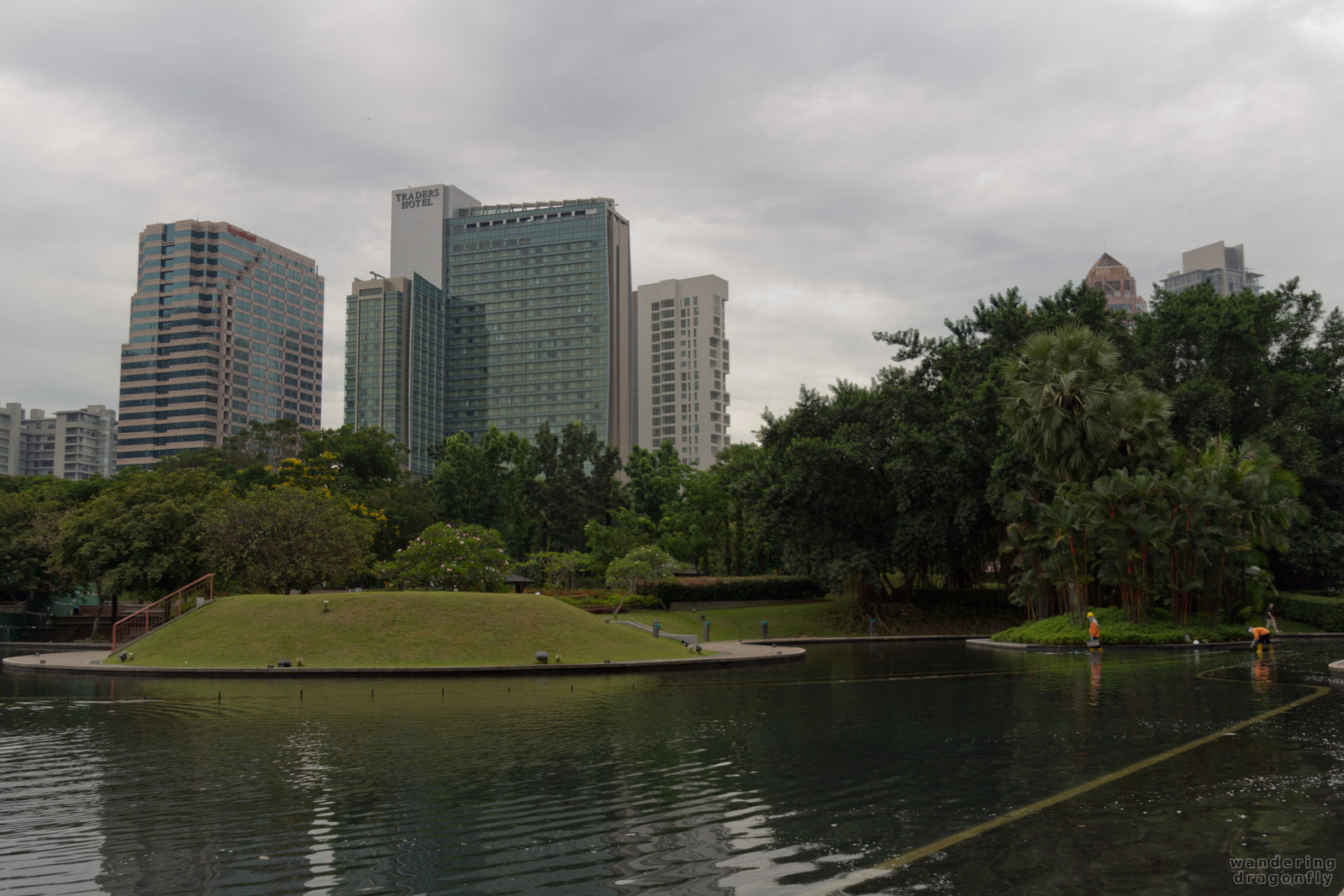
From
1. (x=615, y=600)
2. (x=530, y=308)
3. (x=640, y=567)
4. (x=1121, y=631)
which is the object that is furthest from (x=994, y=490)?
(x=530, y=308)

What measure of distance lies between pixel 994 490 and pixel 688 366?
135496 millimetres

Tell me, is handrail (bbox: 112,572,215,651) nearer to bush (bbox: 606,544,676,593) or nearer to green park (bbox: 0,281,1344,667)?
green park (bbox: 0,281,1344,667)

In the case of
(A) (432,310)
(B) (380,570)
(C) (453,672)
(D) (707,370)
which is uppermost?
(A) (432,310)

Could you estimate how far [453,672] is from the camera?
27.5 meters

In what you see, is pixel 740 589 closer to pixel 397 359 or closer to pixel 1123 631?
pixel 1123 631

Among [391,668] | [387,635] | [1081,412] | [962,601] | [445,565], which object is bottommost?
[391,668]

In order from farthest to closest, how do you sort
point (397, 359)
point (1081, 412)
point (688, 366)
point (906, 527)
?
point (397, 359)
point (688, 366)
point (906, 527)
point (1081, 412)

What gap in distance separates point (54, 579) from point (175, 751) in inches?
1940

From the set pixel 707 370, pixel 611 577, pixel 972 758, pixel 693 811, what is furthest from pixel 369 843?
pixel 707 370

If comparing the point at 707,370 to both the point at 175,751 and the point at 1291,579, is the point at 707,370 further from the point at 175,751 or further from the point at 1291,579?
the point at 175,751

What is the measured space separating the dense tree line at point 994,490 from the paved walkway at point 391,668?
8152 millimetres

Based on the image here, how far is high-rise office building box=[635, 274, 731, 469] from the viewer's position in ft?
586

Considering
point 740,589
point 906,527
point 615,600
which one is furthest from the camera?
point 740,589

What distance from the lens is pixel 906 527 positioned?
49844mm
